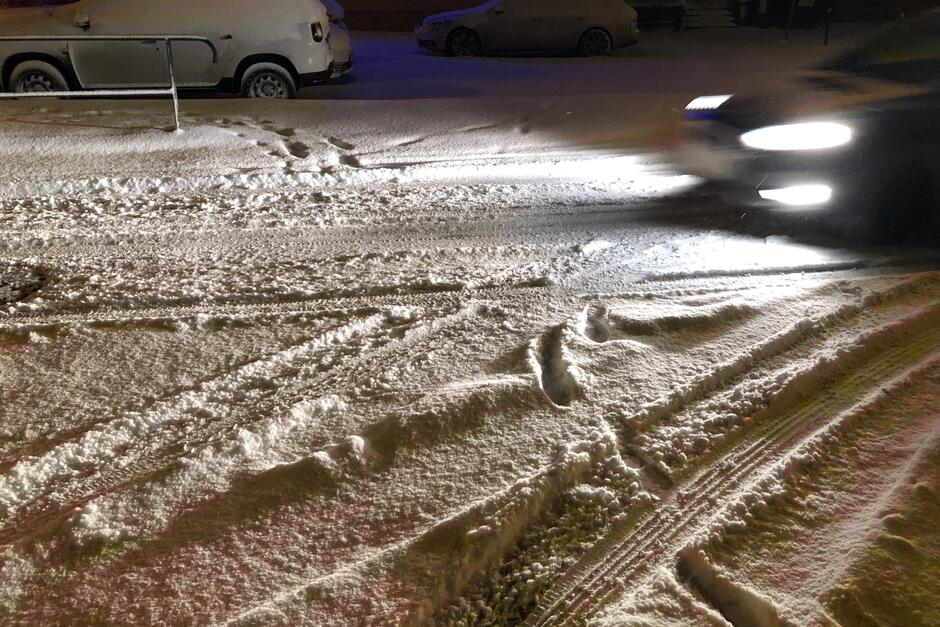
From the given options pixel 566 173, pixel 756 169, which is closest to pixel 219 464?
pixel 566 173

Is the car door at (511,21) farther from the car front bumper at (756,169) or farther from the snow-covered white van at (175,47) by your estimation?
the car front bumper at (756,169)

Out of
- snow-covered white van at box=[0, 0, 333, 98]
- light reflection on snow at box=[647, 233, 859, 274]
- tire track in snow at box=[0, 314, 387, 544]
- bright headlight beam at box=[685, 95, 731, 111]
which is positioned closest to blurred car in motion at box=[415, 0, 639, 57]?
snow-covered white van at box=[0, 0, 333, 98]

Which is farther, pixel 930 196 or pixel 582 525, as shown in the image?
pixel 930 196

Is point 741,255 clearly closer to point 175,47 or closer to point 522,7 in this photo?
point 175,47

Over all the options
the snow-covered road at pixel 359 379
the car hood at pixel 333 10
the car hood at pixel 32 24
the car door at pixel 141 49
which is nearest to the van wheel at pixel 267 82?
the car door at pixel 141 49

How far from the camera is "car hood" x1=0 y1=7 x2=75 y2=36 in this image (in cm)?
879

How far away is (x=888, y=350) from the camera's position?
384 centimetres

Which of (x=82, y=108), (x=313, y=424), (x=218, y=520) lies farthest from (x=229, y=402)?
(x=82, y=108)

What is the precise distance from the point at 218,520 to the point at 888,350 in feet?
11.4

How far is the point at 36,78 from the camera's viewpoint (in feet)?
29.5

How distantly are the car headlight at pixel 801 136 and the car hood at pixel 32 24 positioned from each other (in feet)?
26.9

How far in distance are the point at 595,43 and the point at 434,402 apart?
1541 centimetres

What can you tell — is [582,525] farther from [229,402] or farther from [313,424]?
[229,402]

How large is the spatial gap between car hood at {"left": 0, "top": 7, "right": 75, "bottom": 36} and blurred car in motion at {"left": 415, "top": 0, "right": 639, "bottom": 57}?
882 centimetres
